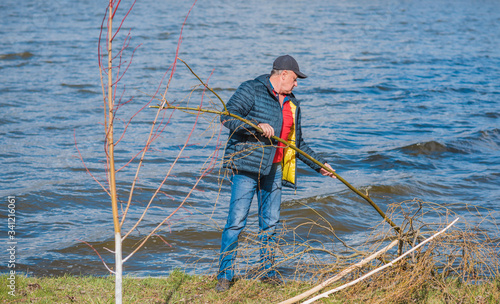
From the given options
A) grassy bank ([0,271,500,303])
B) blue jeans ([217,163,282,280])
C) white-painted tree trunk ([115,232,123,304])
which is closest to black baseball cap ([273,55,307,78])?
blue jeans ([217,163,282,280])

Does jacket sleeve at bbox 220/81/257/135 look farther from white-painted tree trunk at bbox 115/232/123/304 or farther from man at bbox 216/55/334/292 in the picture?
white-painted tree trunk at bbox 115/232/123/304

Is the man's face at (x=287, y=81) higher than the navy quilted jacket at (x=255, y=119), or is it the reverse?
the man's face at (x=287, y=81)

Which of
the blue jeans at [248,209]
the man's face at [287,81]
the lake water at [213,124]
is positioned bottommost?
the lake water at [213,124]

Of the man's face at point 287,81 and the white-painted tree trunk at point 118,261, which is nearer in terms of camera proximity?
the white-painted tree trunk at point 118,261

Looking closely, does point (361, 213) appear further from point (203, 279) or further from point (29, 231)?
point (29, 231)

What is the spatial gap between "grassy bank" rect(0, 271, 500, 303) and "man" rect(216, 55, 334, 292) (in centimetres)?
23

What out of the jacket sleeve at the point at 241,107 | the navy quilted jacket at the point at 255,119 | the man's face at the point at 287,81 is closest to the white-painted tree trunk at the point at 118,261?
the jacket sleeve at the point at 241,107

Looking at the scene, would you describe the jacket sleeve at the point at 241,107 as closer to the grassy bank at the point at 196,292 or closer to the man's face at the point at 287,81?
the man's face at the point at 287,81

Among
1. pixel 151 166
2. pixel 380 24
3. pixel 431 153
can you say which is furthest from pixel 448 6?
pixel 151 166

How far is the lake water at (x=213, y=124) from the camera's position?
800cm

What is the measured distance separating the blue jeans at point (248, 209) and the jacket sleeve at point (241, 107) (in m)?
0.49

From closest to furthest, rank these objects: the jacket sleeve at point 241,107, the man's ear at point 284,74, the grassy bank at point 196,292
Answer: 1. the jacket sleeve at point 241,107
2. the grassy bank at point 196,292
3. the man's ear at point 284,74

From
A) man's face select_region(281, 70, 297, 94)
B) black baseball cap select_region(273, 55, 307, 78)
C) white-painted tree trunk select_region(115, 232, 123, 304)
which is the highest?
black baseball cap select_region(273, 55, 307, 78)

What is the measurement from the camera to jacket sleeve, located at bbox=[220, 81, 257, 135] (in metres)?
4.68
